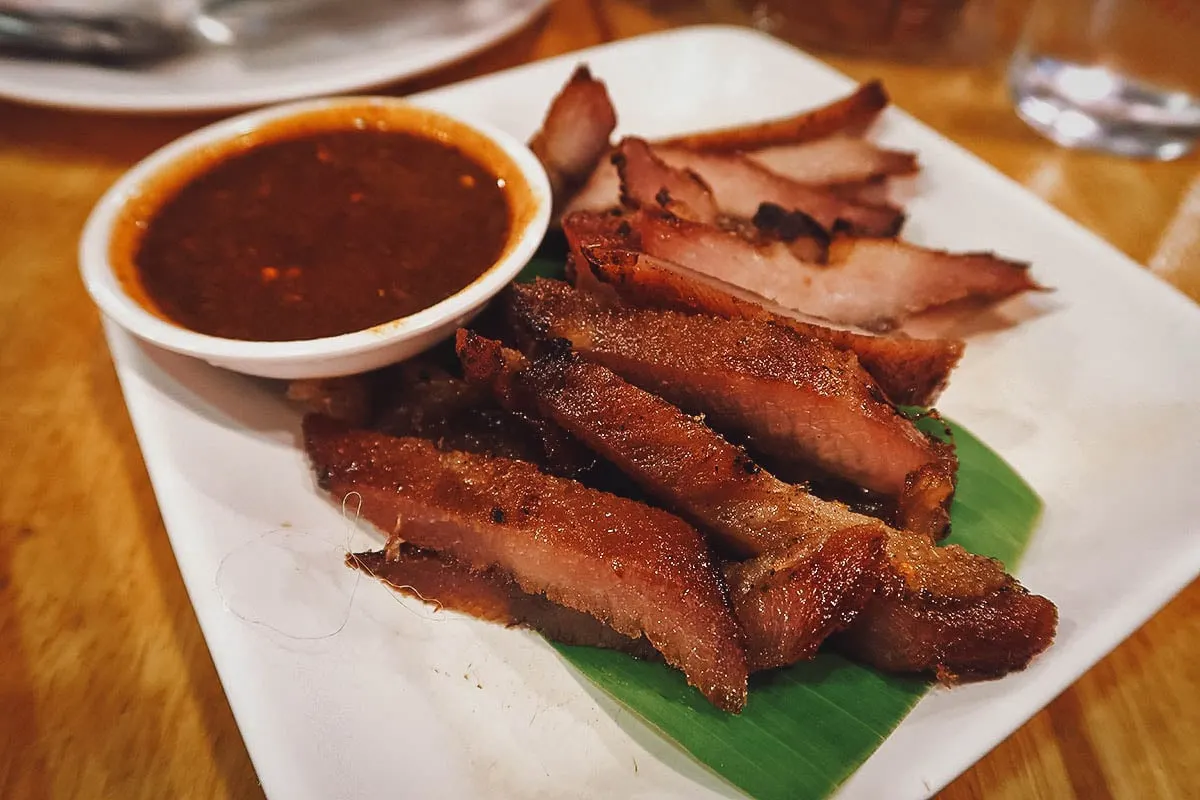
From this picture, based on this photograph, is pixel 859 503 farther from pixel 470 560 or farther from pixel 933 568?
pixel 470 560

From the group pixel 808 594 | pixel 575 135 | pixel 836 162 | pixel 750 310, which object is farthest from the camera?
pixel 836 162

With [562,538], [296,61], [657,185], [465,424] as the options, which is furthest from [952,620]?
[296,61]

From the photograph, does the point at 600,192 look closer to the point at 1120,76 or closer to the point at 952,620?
the point at 952,620

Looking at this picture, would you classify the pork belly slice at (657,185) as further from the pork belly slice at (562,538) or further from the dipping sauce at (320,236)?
the pork belly slice at (562,538)

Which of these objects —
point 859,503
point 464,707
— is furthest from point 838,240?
point 464,707

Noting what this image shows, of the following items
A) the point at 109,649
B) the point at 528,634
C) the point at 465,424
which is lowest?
the point at 109,649

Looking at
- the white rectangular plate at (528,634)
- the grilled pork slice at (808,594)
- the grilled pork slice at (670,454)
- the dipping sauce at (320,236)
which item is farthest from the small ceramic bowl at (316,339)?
the grilled pork slice at (808,594)
